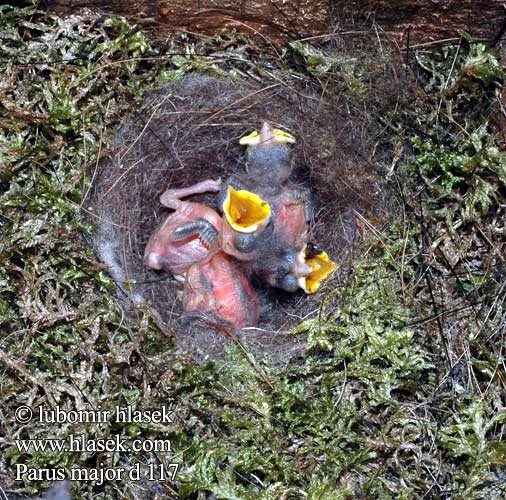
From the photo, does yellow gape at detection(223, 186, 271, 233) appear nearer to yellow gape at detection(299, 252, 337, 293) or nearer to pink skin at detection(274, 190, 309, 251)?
pink skin at detection(274, 190, 309, 251)

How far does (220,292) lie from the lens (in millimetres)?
2289

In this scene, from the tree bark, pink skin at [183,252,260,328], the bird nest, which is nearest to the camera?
the tree bark

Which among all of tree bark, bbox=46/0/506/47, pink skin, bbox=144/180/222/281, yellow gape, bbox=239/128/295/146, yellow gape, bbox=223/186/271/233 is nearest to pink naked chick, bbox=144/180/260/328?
pink skin, bbox=144/180/222/281

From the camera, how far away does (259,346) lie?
215 cm

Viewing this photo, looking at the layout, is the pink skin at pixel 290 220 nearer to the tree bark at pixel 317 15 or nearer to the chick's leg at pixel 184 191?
the chick's leg at pixel 184 191

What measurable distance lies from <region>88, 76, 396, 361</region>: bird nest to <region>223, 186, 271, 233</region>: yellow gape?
9.5 inches

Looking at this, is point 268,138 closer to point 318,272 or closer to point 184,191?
point 184,191

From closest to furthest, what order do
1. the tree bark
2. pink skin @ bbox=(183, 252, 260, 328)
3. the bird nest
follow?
the tree bark → the bird nest → pink skin @ bbox=(183, 252, 260, 328)

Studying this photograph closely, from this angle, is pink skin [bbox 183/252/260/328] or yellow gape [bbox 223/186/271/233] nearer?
yellow gape [bbox 223/186/271/233]

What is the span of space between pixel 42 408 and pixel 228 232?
695mm

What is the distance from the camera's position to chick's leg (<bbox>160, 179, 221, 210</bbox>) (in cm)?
233

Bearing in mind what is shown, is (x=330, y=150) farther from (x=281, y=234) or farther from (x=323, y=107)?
(x=281, y=234)

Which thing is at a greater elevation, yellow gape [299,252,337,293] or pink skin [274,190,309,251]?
pink skin [274,190,309,251]

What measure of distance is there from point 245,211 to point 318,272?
30cm
